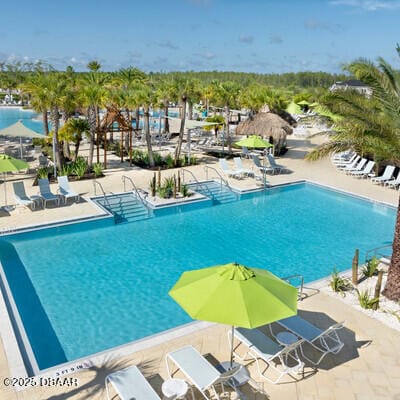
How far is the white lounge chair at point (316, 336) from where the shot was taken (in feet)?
23.4

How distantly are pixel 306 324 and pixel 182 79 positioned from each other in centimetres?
1711

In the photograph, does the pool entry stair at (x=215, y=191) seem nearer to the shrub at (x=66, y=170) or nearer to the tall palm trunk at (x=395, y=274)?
the shrub at (x=66, y=170)

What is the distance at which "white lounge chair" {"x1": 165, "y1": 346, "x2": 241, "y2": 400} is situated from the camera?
5902 millimetres

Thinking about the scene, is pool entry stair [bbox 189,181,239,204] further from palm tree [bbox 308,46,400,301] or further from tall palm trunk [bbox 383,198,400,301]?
tall palm trunk [bbox 383,198,400,301]

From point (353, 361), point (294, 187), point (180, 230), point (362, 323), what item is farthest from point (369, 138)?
point (294, 187)

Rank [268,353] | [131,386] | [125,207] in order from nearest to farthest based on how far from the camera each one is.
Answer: [131,386] → [268,353] → [125,207]

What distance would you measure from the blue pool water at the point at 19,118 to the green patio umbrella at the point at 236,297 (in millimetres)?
33349

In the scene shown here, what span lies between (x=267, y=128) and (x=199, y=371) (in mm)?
19536

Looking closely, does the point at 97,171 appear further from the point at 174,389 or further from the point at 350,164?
the point at 174,389

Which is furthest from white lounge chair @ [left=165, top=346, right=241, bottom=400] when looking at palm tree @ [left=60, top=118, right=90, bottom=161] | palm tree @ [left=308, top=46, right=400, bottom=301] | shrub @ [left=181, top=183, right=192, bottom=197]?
palm tree @ [left=60, top=118, right=90, bottom=161]

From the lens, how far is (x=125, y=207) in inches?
620

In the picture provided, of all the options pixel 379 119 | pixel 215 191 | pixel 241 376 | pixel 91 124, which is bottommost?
pixel 241 376

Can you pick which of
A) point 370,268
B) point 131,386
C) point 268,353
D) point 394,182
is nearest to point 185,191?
point 370,268

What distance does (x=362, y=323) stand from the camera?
→ 835cm
